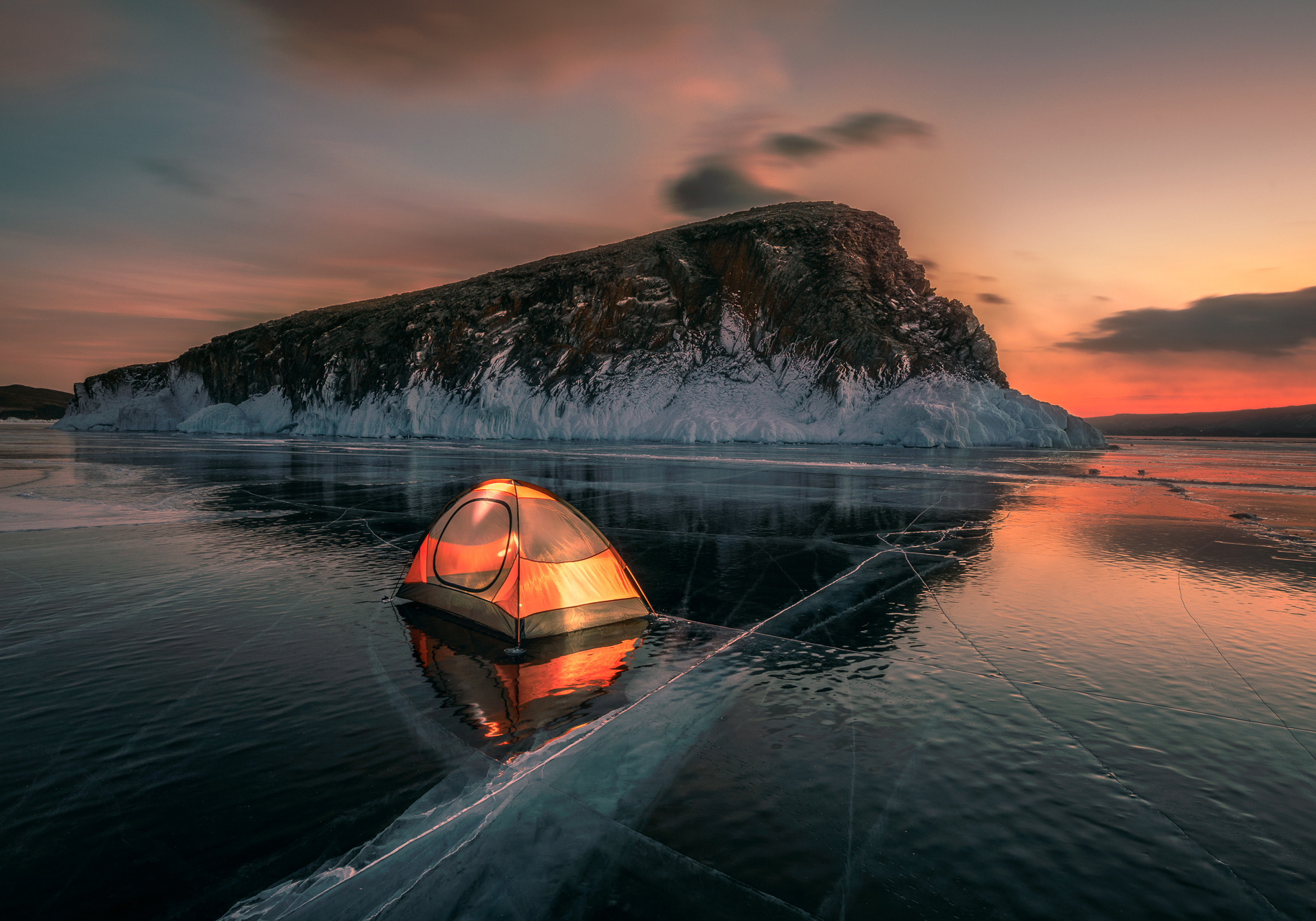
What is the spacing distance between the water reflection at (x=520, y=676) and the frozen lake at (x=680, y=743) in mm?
51

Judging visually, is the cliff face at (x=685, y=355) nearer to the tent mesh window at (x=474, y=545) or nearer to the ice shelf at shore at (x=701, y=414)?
the ice shelf at shore at (x=701, y=414)

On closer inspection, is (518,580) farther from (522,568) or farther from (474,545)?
(474,545)

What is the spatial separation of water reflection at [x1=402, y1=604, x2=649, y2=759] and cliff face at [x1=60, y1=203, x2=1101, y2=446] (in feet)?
219

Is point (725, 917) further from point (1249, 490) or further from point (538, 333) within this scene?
point (538, 333)

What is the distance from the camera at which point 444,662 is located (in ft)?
22.5

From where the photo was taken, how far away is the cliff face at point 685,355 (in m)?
77.9

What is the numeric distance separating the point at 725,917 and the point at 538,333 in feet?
308

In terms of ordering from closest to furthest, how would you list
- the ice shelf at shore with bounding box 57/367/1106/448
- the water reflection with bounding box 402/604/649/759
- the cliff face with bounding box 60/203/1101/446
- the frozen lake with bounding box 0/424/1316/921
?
the frozen lake with bounding box 0/424/1316/921 → the water reflection with bounding box 402/604/649/759 → the ice shelf at shore with bounding box 57/367/1106/448 → the cliff face with bounding box 60/203/1101/446

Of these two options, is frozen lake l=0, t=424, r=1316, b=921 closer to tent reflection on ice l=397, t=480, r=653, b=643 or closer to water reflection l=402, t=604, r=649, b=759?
water reflection l=402, t=604, r=649, b=759

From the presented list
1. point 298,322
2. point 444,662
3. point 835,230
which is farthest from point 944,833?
point 298,322

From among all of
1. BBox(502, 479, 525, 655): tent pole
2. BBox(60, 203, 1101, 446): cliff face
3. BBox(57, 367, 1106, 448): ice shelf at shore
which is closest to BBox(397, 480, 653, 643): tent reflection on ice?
BBox(502, 479, 525, 655): tent pole

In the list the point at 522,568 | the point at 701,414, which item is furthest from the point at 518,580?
the point at 701,414

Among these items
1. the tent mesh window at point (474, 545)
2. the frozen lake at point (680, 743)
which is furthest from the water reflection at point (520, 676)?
the tent mesh window at point (474, 545)

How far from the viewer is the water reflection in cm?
539
